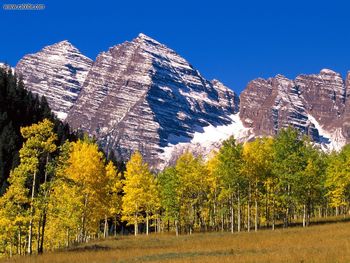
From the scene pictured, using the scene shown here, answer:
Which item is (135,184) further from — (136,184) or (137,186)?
(137,186)

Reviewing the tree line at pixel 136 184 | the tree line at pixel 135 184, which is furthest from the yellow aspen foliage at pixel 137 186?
the tree line at pixel 136 184

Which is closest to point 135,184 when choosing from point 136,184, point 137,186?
point 136,184

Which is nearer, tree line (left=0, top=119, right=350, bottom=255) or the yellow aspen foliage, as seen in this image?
tree line (left=0, top=119, right=350, bottom=255)

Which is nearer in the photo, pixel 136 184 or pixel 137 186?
pixel 136 184

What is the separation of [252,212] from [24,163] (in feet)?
162

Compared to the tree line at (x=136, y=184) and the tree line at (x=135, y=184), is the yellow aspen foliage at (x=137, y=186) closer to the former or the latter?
the tree line at (x=135, y=184)

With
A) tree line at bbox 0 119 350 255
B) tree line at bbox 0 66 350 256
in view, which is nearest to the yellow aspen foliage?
tree line at bbox 0 119 350 255

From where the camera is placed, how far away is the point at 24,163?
40750mm

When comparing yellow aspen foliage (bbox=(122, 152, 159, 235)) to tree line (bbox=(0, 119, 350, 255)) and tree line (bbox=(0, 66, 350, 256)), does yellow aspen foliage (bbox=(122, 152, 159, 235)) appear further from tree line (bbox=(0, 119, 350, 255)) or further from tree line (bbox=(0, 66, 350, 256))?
tree line (bbox=(0, 66, 350, 256))

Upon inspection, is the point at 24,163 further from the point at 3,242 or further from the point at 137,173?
the point at 137,173

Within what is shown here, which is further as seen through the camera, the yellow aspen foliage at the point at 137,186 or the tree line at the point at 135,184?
the yellow aspen foliage at the point at 137,186

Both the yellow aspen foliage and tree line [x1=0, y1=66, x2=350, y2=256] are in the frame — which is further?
the yellow aspen foliage

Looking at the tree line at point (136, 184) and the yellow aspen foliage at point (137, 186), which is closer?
the tree line at point (136, 184)

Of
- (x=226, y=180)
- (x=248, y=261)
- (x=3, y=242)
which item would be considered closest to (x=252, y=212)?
(x=226, y=180)
